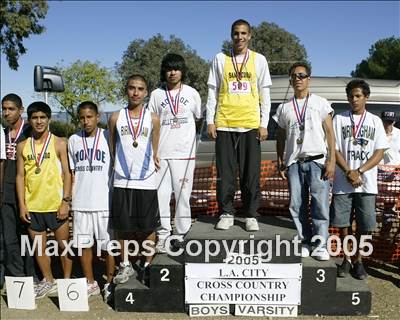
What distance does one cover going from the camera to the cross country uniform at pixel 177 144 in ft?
15.2

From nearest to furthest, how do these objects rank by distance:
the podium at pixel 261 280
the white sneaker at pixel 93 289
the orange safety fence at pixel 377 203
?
the podium at pixel 261 280 → the white sneaker at pixel 93 289 → the orange safety fence at pixel 377 203

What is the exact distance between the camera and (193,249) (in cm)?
432

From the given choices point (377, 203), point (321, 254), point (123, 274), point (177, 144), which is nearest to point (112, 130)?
point (177, 144)

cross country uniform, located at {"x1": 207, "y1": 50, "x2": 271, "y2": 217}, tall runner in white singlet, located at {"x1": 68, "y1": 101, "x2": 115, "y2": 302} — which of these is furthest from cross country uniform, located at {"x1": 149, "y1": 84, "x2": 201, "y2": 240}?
tall runner in white singlet, located at {"x1": 68, "y1": 101, "x2": 115, "y2": 302}

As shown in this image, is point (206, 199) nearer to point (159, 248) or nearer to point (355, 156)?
point (159, 248)

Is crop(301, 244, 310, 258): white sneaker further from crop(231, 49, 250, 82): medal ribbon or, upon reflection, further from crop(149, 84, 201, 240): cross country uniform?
crop(231, 49, 250, 82): medal ribbon

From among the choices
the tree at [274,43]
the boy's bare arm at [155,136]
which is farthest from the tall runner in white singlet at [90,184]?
the tree at [274,43]

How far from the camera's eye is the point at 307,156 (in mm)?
4516

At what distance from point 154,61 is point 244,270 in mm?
39393

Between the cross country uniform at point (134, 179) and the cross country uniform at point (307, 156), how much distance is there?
1444 mm

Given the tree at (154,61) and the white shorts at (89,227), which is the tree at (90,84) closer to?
the tree at (154,61)

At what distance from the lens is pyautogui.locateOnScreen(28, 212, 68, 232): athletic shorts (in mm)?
4645

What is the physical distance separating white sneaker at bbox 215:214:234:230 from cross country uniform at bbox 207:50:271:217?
4cm

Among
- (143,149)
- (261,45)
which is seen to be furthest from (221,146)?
(261,45)
